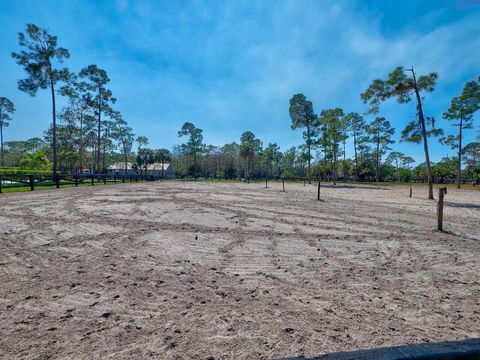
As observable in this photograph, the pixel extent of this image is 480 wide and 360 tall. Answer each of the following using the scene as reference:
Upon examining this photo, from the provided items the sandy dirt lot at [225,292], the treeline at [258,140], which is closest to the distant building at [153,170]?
the treeline at [258,140]

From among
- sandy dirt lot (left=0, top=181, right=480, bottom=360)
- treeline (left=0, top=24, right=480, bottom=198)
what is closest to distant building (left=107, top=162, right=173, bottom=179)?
treeline (left=0, top=24, right=480, bottom=198)

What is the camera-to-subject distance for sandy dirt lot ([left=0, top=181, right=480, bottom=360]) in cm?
238

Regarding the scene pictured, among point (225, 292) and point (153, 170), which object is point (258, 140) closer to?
point (153, 170)

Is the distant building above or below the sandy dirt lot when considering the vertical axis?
above

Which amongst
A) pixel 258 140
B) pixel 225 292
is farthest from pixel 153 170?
pixel 225 292

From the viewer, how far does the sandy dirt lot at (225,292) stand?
2377mm

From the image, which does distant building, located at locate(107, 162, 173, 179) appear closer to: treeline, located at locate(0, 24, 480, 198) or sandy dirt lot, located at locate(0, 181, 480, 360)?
treeline, located at locate(0, 24, 480, 198)

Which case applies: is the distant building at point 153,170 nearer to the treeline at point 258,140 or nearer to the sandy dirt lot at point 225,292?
the treeline at point 258,140

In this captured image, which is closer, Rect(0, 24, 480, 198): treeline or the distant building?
Rect(0, 24, 480, 198): treeline

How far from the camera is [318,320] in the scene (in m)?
2.76

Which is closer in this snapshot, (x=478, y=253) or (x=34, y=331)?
(x=34, y=331)

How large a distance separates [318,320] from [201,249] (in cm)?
310

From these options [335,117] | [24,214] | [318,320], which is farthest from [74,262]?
[335,117]

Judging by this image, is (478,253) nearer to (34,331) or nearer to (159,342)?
(159,342)
